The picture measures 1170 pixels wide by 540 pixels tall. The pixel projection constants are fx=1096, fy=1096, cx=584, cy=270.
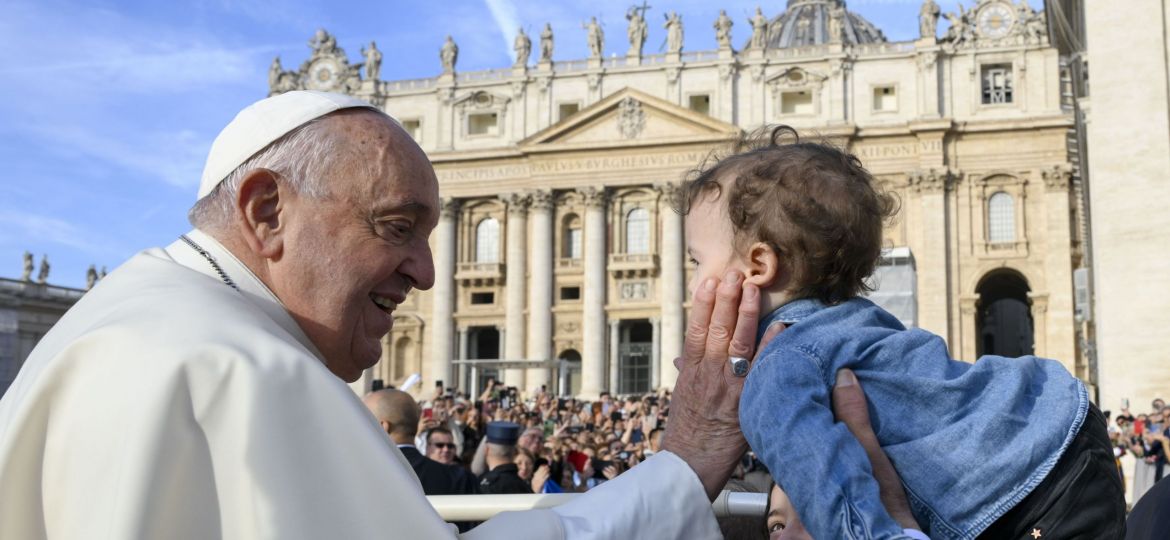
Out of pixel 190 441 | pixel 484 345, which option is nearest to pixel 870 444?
pixel 190 441

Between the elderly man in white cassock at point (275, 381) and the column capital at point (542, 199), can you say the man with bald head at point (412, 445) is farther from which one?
the column capital at point (542, 199)

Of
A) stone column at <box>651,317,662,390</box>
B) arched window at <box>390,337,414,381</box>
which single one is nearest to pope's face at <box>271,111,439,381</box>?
stone column at <box>651,317,662,390</box>

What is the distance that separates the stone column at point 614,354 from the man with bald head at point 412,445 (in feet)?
117

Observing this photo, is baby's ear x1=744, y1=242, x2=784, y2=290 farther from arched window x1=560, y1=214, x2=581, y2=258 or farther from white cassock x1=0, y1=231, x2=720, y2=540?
arched window x1=560, y1=214, x2=581, y2=258

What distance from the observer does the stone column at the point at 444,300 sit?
44.2 m

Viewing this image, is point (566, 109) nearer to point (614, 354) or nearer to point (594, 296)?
point (594, 296)

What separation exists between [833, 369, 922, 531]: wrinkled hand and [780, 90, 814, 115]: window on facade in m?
41.2

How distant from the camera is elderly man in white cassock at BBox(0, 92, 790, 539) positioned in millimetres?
1448

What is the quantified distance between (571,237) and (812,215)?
4279 cm

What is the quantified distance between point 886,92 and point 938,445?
41.7 meters

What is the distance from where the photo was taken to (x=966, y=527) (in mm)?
1938

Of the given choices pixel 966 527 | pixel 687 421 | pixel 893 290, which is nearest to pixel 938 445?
pixel 966 527

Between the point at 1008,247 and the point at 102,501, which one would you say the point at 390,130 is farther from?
the point at 1008,247

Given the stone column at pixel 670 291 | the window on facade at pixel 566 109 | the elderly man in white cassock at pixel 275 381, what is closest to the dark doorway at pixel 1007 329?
the stone column at pixel 670 291
